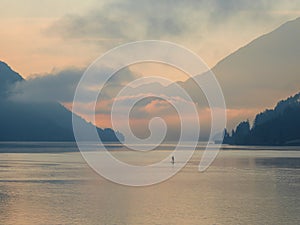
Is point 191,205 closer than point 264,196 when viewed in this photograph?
Yes

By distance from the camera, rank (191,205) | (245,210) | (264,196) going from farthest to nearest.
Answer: (264,196) < (191,205) < (245,210)

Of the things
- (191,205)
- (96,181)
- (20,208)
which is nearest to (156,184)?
(96,181)

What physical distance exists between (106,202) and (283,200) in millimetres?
21086

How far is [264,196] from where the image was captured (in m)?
67.7

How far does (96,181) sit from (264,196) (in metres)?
32.9

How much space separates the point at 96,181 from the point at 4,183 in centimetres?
1511

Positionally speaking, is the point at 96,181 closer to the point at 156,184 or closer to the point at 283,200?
the point at 156,184

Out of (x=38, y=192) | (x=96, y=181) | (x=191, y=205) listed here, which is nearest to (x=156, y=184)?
(x=96, y=181)

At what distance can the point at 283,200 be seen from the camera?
63.6 meters

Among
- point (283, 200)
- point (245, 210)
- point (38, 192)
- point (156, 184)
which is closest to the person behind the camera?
point (245, 210)

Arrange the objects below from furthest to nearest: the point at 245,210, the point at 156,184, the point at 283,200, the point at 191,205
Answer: the point at 156,184 → the point at 283,200 → the point at 191,205 → the point at 245,210

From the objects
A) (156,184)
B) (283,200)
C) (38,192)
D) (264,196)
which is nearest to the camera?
(283,200)

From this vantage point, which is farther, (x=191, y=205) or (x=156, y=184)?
(x=156, y=184)

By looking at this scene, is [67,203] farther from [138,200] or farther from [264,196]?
[264,196]
